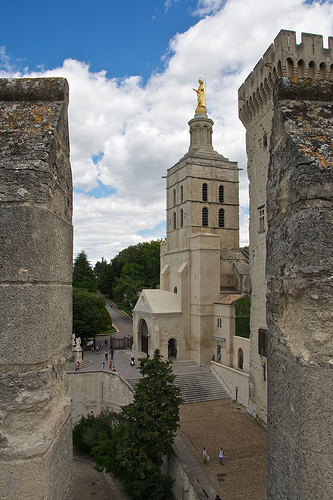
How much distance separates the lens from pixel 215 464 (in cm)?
1443

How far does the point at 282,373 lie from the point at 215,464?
44.3 feet

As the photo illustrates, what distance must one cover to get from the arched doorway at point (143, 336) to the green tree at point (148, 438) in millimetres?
15279

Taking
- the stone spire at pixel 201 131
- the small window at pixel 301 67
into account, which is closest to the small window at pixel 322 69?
the small window at pixel 301 67

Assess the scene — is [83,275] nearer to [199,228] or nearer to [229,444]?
[199,228]

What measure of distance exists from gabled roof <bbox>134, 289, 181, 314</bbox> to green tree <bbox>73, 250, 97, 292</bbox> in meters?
15.4

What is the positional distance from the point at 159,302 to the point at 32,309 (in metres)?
27.4

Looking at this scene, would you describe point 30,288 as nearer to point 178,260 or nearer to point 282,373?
point 282,373

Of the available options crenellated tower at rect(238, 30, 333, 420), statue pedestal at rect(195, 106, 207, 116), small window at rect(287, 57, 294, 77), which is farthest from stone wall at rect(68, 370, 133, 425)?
statue pedestal at rect(195, 106, 207, 116)

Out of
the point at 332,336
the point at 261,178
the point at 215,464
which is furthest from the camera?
the point at 261,178

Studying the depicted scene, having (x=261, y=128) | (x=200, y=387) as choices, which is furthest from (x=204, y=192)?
(x=200, y=387)

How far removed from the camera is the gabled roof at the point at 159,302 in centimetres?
2939

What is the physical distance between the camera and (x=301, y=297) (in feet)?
9.86

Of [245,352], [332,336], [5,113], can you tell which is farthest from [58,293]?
[245,352]

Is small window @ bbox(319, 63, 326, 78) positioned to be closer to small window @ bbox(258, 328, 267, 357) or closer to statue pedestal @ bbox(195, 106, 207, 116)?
small window @ bbox(258, 328, 267, 357)
